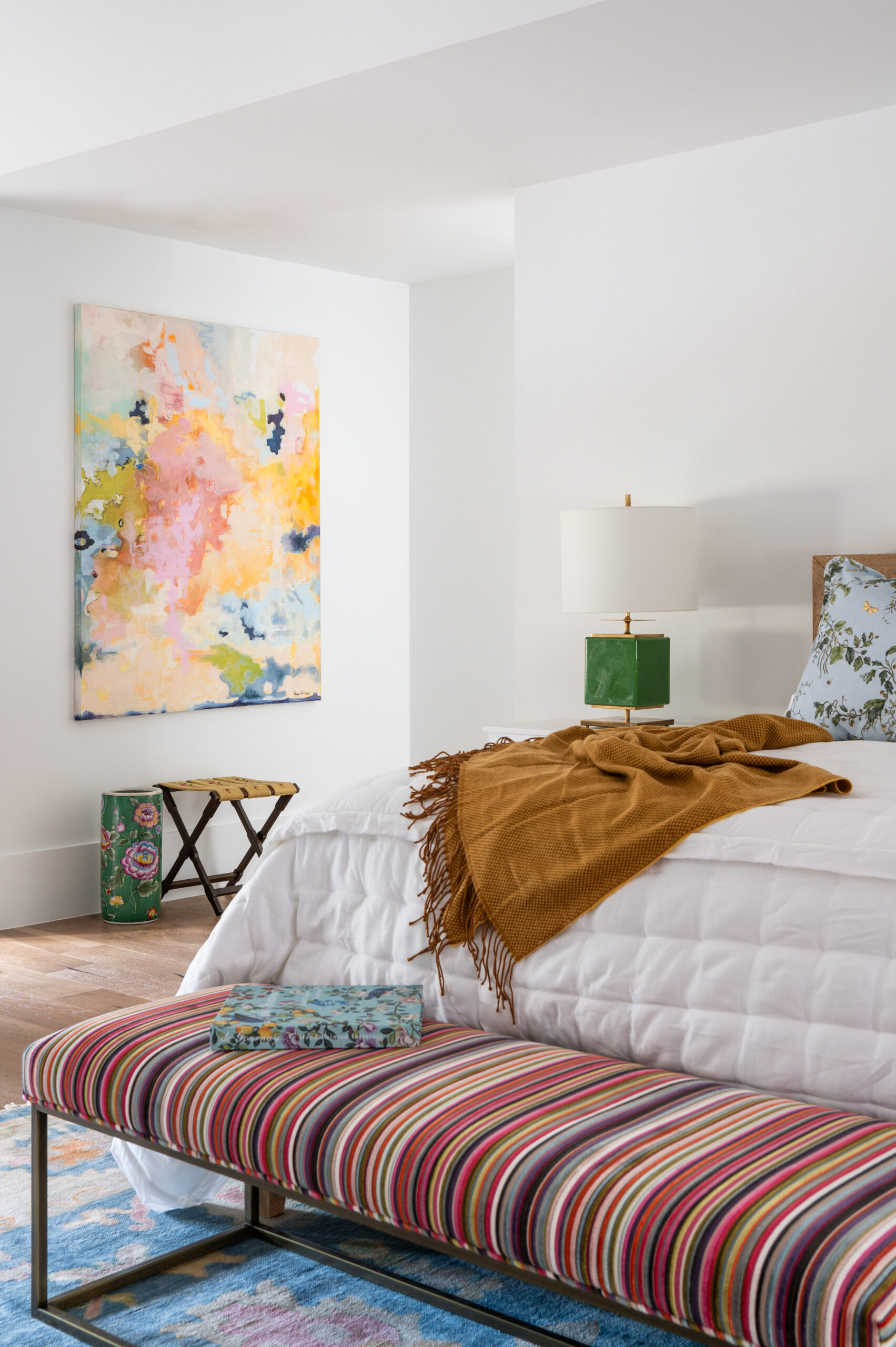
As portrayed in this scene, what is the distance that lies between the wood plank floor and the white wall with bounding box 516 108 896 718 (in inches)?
60.6

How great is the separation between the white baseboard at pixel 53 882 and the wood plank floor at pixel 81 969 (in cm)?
5

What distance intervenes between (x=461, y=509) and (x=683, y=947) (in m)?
4.11

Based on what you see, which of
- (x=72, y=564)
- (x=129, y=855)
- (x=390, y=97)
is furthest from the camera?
(x=72, y=564)

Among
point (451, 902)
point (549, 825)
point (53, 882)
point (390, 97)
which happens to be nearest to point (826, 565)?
point (390, 97)

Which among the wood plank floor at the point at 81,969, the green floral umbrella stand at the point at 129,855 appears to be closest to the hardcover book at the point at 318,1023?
the wood plank floor at the point at 81,969

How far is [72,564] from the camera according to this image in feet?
15.9

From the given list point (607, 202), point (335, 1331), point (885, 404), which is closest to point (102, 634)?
point (607, 202)

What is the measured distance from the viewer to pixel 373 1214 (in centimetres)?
169

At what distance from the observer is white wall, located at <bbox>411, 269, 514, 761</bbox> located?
18.9ft

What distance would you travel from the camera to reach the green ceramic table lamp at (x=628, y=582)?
13.0 feet

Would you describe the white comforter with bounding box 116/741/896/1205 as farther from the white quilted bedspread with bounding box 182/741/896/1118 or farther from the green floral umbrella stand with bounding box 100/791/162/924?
the green floral umbrella stand with bounding box 100/791/162/924

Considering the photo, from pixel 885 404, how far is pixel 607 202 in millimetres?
1233

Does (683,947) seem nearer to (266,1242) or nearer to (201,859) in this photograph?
(266,1242)

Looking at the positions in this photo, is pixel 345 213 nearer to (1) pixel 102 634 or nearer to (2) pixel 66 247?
(2) pixel 66 247
